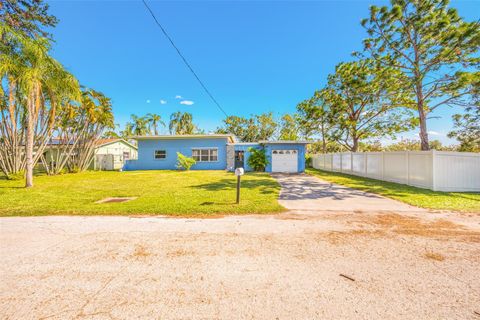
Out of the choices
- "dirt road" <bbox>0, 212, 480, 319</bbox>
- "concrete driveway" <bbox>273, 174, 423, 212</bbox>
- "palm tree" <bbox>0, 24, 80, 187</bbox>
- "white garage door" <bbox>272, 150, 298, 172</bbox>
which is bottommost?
"dirt road" <bbox>0, 212, 480, 319</bbox>

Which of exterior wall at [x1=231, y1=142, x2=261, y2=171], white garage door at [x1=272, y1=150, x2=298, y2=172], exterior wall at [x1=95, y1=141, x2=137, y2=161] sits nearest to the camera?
white garage door at [x1=272, y1=150, x2=298, y2=172]

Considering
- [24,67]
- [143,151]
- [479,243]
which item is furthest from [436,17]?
[143,151]

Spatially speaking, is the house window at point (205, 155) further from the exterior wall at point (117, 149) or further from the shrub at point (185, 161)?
the exterior wall at point (117, 149)

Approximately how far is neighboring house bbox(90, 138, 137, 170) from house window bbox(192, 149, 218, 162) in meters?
8.61

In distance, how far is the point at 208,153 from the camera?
1794 centimetres

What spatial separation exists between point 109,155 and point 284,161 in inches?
747

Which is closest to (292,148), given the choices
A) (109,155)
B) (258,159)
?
(258,159)

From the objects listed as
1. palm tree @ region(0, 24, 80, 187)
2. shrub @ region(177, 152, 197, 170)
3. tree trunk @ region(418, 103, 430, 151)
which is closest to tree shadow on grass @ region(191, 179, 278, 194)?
shrub @ region(177, 152, 197, 170)

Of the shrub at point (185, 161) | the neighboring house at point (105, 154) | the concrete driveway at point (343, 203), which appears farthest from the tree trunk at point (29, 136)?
the concrete driveway at point (343, 203)

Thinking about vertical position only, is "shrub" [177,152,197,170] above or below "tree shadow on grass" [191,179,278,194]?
above

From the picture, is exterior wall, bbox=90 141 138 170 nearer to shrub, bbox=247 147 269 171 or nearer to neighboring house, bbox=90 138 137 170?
neighboring house, bbox=90 138 137 170

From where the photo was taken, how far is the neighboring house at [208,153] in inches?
633

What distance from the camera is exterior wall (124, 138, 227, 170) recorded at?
17828 millimetres

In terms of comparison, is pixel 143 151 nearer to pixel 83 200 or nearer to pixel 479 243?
pixel 83 200
